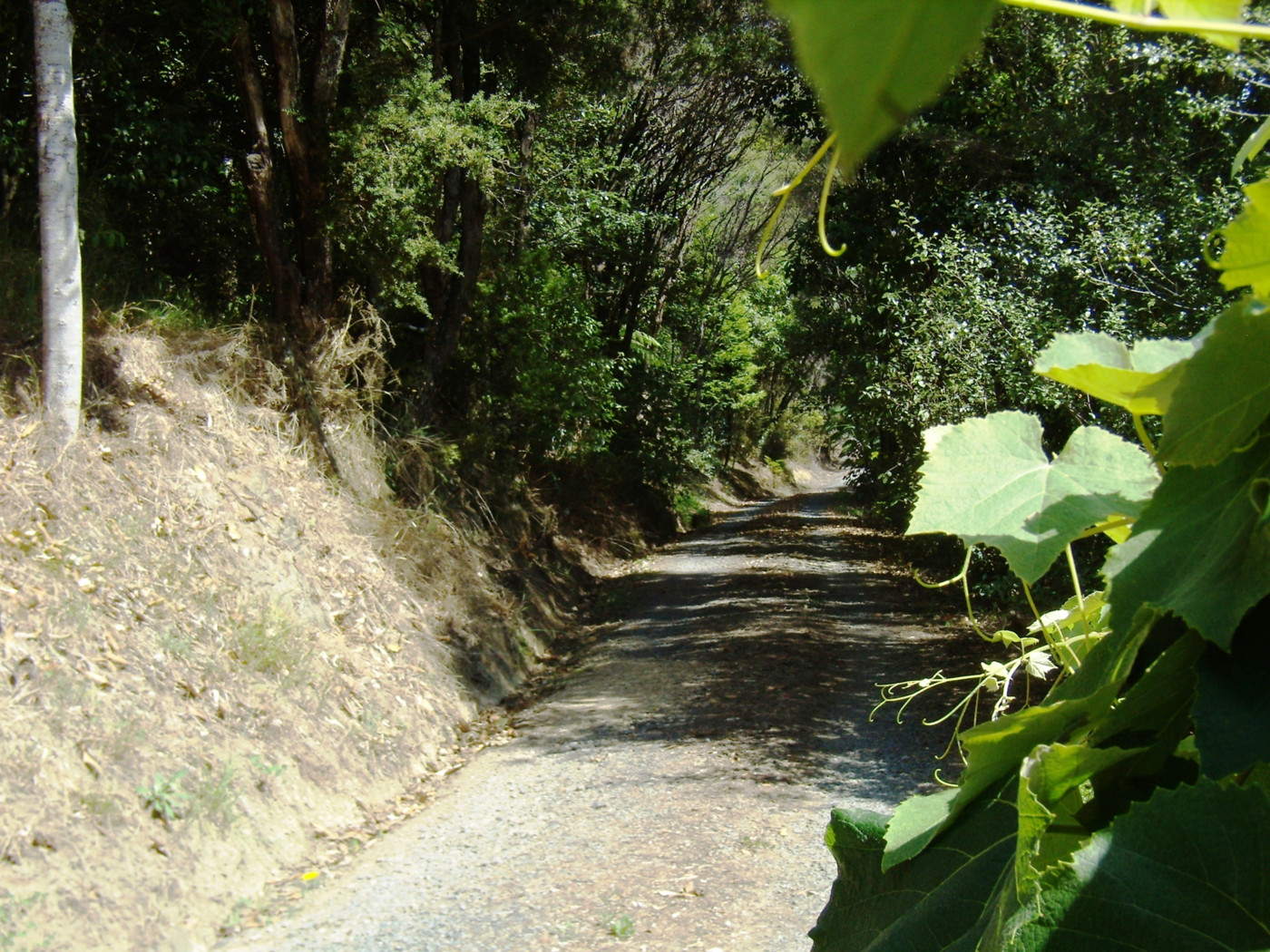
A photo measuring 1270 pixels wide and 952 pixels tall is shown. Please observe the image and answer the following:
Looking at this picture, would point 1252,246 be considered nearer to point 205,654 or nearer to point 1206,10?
point 1206,10

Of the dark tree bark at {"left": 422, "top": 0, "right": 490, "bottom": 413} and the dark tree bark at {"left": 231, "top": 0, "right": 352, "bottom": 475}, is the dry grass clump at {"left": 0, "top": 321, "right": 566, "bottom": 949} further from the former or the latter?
the dark tree bark at {"left": 422, "top": 0, "right": 490, "bottom": 413}

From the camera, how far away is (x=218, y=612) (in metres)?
6.89

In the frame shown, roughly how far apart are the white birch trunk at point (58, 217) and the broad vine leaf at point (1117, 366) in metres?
7.58

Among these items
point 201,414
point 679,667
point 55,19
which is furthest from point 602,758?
point 55,19

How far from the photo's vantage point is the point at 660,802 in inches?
261

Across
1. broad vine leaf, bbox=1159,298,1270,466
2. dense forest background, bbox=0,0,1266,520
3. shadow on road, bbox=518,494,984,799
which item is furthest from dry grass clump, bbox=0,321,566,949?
broad vine leaf, bbox=1159,298,1270,466

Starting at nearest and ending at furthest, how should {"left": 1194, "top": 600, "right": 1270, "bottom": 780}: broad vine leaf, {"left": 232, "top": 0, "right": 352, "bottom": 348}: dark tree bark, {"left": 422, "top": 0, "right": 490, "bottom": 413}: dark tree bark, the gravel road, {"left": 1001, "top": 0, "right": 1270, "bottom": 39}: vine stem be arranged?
{"left": 1001, "top": 0, "right": 1270, "bottom": 39}: vine stem
{"left": 1194, "top": 600, "right": 1270, "bottom": 780}: broad vine leaf
the gravel road
{"left": 232, "top": 0, "right": 352, "bottom": 348}: dark tree bark
{"left": 422, "top": 0, "right": 490, "bottom": 413}: dark tree bark

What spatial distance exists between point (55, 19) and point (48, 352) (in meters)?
2.23

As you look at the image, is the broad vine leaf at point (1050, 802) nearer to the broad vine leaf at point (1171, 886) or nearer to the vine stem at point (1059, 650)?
the broad vine leaf at point (1171, 886)

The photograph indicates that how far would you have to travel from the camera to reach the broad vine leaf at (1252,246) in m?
0.45

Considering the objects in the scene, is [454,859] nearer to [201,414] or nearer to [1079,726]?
[201,414]

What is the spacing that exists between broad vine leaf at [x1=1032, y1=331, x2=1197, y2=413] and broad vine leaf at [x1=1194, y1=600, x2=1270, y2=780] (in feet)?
0.40

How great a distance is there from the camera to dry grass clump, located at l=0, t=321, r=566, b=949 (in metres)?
4.77

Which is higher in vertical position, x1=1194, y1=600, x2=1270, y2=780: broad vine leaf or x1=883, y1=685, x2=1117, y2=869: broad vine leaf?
x1=1194, y1=600, x2=1270, y2=780: broad vine leaf
